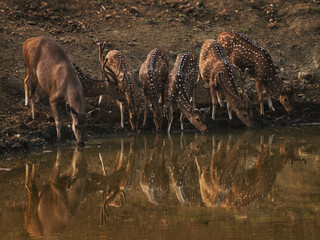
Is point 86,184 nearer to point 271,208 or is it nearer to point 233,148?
point 271,208

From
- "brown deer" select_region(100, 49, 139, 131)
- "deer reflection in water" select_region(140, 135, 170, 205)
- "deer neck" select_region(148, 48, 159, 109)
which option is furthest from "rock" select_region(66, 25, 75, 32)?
"deer reflection in water" select_region(140, 135, 170, 205)

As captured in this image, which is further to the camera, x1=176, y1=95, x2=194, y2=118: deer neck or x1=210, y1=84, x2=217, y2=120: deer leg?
x1=210, y1=84, x2=217, y2=120: deer leg

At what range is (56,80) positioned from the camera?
14484mm

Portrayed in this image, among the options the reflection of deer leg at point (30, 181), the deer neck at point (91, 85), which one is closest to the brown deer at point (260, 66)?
the deer neck at point (91, 85)

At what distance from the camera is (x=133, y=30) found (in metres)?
22.2

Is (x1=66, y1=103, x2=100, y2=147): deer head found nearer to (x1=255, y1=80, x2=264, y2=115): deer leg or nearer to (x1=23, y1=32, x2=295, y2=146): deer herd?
(x1=23, y1=32, x2=295, y2=146): deer herd

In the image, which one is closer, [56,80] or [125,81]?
[56,80]

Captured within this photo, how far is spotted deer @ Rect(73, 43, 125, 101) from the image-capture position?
1672cm

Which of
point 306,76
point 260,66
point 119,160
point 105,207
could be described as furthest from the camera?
point 306,76

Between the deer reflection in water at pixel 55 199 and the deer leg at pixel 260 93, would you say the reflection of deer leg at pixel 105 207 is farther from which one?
the deer leg at pixel 260 93

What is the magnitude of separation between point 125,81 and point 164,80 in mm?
1326

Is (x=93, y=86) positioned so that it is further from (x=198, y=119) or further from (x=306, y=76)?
(x=306, y=76)

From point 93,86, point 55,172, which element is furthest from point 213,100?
point 55,172

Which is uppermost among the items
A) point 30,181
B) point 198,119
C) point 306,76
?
point 306,76
